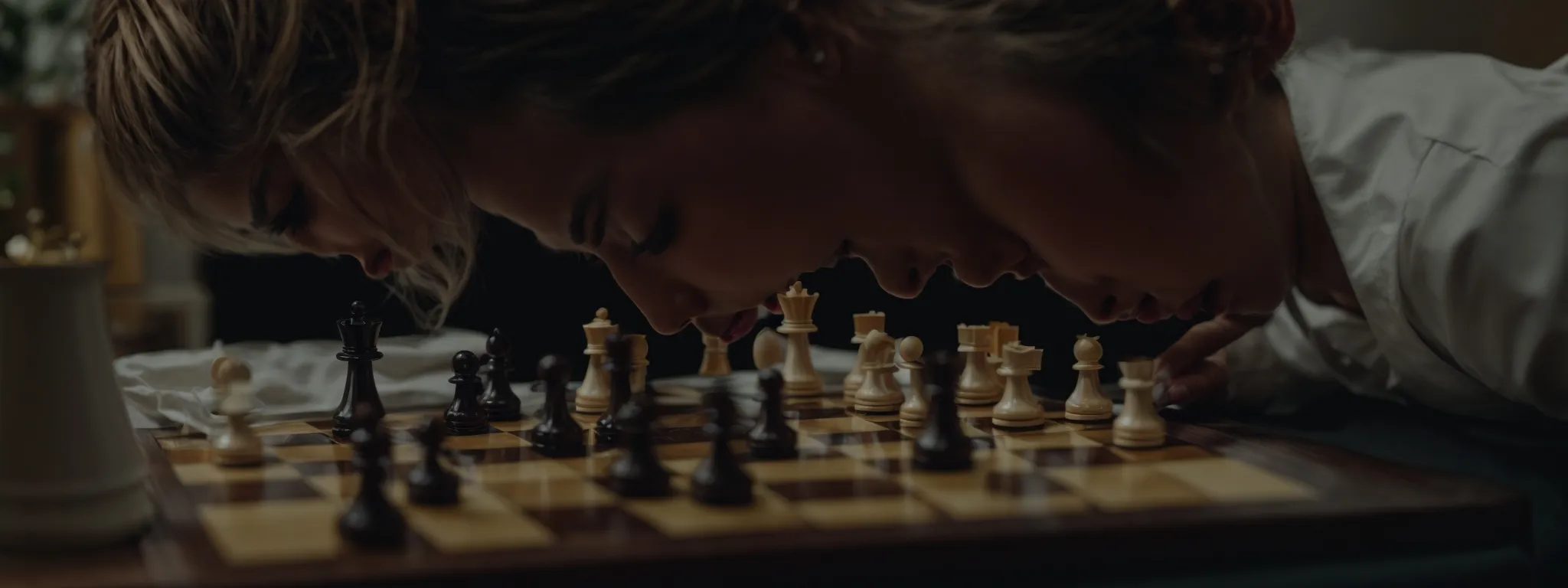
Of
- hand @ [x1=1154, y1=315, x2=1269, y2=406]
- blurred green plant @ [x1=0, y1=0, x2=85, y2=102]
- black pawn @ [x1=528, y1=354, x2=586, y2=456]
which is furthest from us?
blurred green plant @ [x1=0, y1=0, x2=85, y2=102]

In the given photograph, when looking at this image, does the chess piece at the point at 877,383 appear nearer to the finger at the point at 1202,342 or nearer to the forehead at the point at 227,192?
the finger at the point at 1202,342

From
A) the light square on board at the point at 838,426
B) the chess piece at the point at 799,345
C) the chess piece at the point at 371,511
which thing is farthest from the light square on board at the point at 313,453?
the chess piece at the point at 799,345

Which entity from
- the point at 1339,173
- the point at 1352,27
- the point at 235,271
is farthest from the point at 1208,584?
the point at 235,271

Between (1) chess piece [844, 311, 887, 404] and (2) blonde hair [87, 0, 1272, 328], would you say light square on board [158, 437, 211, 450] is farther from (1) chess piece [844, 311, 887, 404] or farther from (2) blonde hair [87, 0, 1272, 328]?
(1) chess piece [844, 311, 887, 404]

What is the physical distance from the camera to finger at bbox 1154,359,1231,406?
124 centimetres

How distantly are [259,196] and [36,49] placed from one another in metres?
3.09

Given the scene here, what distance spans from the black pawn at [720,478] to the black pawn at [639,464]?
25mm

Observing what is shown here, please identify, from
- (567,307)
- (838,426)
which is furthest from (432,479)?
(567,307)

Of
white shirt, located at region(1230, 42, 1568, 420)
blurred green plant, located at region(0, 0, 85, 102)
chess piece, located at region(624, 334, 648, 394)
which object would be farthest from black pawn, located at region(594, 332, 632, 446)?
blurred green plant, located at region(0, 0, 85, 102)

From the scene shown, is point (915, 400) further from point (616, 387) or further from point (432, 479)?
point (432, 479)

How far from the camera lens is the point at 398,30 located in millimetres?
976

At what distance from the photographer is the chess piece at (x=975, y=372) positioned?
51.0 inches

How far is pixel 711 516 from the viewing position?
812 millimetres

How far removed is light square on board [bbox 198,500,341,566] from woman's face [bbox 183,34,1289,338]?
1.04 ft
